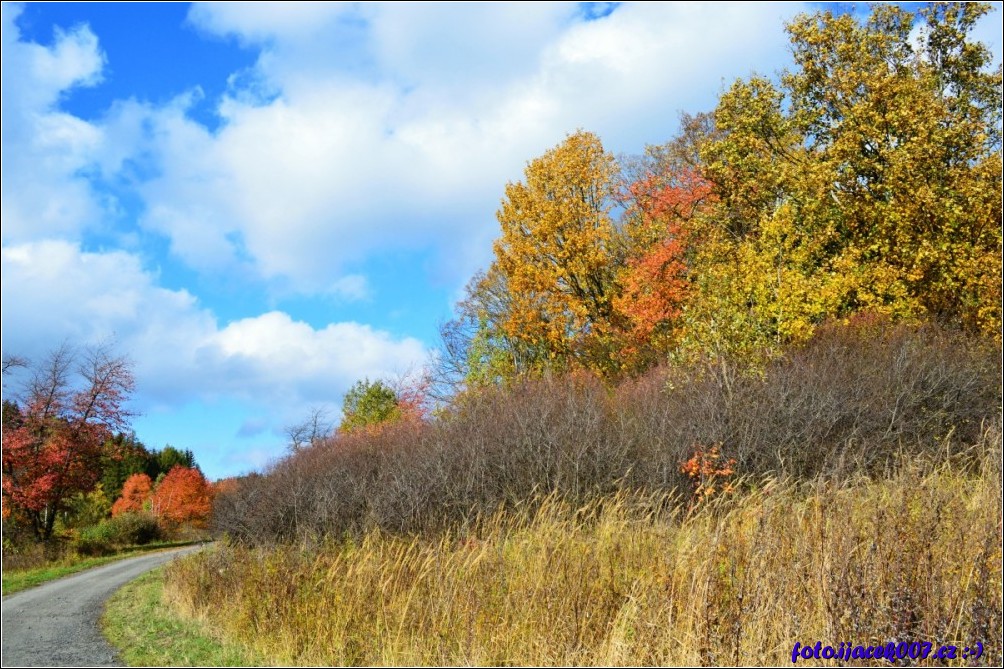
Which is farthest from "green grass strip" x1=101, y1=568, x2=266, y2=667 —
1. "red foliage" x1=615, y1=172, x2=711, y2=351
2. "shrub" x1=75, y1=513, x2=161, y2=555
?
"red foliage" x1=615, y1=172, x2=711, y2=351

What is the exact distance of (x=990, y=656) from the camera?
5121mm

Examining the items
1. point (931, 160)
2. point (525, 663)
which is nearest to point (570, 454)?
point (525, 663)

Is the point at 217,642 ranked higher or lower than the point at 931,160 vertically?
lower

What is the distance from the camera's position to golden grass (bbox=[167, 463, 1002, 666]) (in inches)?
208

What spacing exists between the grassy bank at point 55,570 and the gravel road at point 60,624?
1.45ft

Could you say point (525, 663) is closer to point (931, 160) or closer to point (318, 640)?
point (318, 640)

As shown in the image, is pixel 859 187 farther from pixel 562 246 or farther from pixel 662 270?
pixel 562 246

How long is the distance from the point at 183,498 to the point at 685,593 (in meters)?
39.2

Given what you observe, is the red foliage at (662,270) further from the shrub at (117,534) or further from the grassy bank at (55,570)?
the shrub at (117,534)

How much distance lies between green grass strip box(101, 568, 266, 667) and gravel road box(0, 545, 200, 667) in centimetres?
18

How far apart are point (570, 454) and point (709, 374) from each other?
3610 mm

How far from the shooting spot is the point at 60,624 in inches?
404

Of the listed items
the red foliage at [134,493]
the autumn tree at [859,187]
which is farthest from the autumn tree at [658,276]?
the red foliage at [134,493]

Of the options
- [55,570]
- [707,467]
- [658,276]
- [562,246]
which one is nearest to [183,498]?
[55,570]
